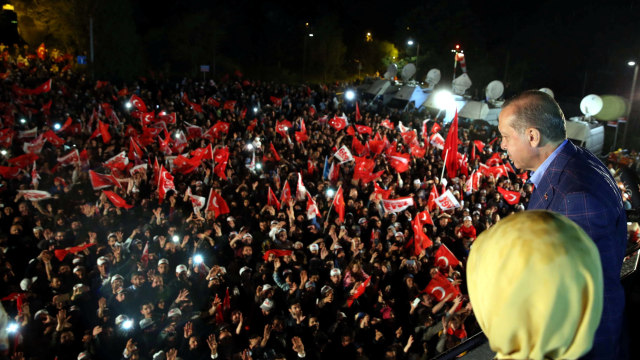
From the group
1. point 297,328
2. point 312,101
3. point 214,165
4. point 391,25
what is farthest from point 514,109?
point 391,25

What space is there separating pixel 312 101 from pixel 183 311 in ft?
60.2

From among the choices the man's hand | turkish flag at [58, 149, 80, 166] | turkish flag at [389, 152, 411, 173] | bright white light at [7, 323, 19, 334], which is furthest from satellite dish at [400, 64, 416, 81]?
bright white light at [7, 323, 19, 334]

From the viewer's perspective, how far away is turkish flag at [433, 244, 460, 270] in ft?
23.3

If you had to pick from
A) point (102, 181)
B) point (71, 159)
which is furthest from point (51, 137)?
point (102, 181)

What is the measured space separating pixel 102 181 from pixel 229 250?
349 centimetres

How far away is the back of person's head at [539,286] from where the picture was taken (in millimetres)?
994

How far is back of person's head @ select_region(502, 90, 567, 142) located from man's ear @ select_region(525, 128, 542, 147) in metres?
0.01

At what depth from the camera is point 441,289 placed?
5992mm

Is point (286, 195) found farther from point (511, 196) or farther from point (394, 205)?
point (511, 196)

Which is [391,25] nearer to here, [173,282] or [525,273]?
[173,282]

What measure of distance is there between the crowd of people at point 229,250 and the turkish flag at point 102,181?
0.09 meters

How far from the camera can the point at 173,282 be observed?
20.7 feet

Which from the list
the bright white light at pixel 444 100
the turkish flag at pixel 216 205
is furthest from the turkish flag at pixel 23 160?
the bright white light at pixel 444 100

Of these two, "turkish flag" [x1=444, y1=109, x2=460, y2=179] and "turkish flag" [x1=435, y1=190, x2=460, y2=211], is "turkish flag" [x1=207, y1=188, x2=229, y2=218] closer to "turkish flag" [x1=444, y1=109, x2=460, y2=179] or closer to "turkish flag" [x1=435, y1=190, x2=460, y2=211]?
"turkish flag" [x1=435, y1=190, x2=460, y2=211]
